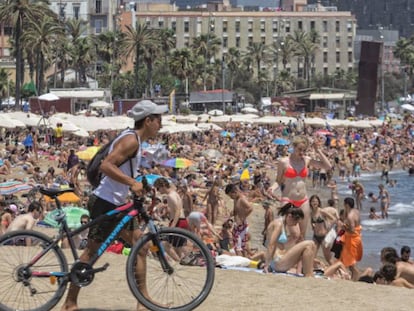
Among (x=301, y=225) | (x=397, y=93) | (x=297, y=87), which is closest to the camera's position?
(x=301, y=225)

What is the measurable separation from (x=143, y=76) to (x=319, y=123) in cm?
3169

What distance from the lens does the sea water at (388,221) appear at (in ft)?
74.6

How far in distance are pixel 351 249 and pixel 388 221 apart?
1836 cm

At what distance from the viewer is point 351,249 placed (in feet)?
38.9

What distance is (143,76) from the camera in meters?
94.4

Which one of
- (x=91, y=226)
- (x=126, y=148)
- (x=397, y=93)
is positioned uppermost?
(x=126, y=148)

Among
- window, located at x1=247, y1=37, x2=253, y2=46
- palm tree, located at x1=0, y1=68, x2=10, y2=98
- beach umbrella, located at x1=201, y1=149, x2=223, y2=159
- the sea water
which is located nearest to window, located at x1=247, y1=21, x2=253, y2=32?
window, located at x1=247, y1=37, x2=253, y2=46

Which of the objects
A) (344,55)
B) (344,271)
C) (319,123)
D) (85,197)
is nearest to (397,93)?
(344,55)

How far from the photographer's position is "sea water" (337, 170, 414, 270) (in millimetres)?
22734

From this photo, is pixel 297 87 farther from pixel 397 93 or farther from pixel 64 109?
pixel 64 109

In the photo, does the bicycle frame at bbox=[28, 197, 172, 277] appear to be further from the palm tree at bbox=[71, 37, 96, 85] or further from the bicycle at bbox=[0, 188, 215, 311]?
the palm tree at bbox=[71, 37, 96, 85]

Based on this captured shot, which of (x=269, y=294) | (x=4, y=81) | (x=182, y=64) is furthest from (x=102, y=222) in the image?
(x=182, y=64)

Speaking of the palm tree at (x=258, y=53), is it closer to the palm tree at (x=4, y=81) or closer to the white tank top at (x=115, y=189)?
the palm tree at (x=4, y=81)

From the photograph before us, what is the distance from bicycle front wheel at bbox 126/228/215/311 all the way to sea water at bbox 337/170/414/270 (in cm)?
1138
